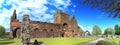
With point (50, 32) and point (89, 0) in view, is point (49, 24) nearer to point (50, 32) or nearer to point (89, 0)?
point (50, 32)

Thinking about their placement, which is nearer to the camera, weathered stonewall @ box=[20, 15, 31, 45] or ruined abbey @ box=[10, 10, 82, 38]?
weathered stonewall @ box=[20, 15, 31, 45]

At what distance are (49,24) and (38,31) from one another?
5.56 metres

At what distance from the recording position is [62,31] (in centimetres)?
6138

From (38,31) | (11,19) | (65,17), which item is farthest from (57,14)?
(11,19)

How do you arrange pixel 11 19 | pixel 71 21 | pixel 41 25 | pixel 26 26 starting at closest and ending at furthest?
pixel 26 26 → pixel 11 19 → pixel 41 25 → pixel 71 21

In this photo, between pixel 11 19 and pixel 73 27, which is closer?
pixel 11 19

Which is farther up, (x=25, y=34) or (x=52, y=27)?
(x=52, y=27)

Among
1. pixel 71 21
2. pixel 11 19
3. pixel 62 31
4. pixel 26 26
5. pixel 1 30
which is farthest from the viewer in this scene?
pixel 1 30

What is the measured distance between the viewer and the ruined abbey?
51.0 metres

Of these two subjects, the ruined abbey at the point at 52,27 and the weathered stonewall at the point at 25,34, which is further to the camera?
the ruined abbey at the point at 52,27

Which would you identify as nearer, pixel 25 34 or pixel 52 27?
pixel 25 34

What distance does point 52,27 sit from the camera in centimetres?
5831

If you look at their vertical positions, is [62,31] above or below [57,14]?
below

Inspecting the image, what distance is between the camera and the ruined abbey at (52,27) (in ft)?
167
